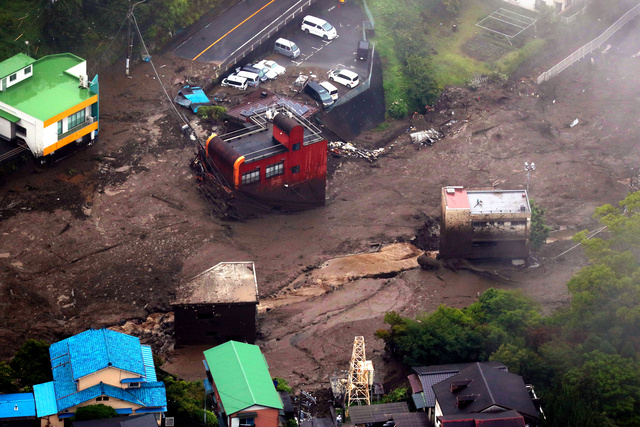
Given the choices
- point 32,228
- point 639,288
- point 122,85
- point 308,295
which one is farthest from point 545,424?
point 122,85

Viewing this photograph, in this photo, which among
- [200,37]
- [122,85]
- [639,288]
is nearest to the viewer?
[639,288]

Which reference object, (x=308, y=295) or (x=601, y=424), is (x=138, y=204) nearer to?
(x=308, y=295)

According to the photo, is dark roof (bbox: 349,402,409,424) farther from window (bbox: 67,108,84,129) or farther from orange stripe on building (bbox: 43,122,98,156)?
window (bbox: 67,108,84,129)

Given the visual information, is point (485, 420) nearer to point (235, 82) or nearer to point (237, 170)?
point (237, 170)

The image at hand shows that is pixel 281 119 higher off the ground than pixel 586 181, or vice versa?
pixel 281 119

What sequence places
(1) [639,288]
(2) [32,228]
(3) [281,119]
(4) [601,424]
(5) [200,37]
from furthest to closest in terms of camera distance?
(5) [200,37]
(3) [281,119]
(2) [32,228]
(1) [639,288]
(4) [601,424]

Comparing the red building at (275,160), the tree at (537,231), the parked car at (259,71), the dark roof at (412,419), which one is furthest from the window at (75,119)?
the tree at (537,231)

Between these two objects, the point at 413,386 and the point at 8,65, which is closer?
the point at 413,386

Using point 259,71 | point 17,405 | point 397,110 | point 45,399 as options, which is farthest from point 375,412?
point 259,71
